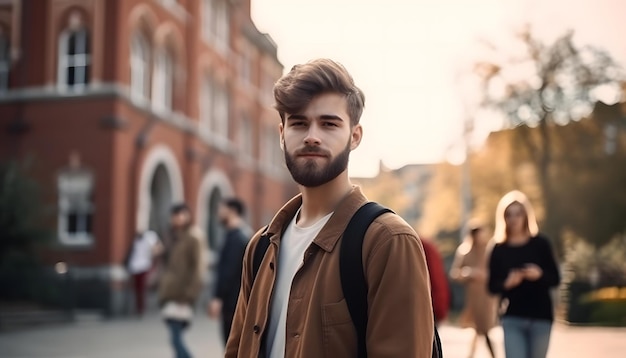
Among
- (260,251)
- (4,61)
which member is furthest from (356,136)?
(4,61)

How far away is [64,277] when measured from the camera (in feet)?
61.0

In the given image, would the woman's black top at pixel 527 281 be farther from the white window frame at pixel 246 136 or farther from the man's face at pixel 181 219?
the white window frame at pixel 246 136

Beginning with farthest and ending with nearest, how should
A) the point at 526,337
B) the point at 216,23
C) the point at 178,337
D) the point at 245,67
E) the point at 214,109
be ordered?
the point at 245,67, the point at 216,23, the point at 214,109, the point at 178,337, the point at 526,337

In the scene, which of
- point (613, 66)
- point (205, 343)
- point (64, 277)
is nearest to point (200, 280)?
point (205, 343)

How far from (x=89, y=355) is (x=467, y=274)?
5517mm

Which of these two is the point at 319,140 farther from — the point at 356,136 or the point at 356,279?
the point at 356,279

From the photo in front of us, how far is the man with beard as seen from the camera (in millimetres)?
2318

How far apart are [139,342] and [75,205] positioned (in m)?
9.00

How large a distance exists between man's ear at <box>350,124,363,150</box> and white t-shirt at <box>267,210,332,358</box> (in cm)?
24

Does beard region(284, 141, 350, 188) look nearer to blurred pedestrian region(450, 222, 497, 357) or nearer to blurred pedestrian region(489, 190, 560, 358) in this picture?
blurred pedestrian region(489, 190, 560, 358)

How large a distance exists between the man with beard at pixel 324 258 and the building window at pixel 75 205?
19502 mm

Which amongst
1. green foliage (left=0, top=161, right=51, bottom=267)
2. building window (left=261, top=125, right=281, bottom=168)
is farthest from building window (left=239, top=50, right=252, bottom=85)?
green foliage (left=0, top=161, right=51, bottom=267)

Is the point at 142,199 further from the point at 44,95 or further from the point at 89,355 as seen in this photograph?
the point at 89,355

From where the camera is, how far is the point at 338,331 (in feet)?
7.80
